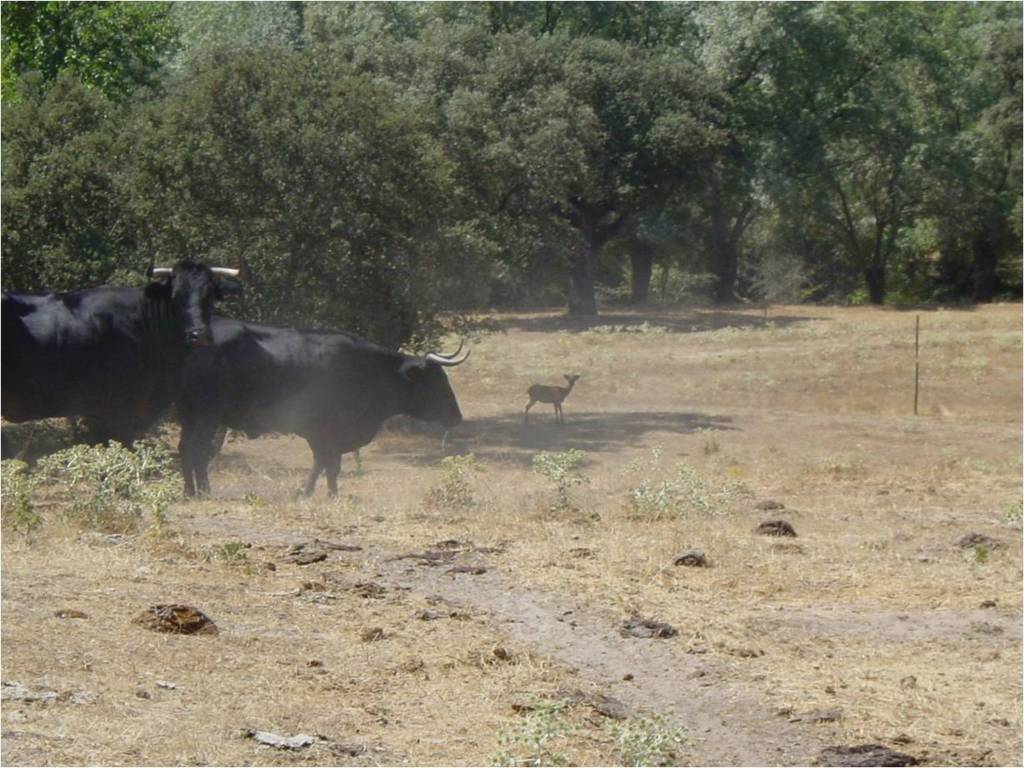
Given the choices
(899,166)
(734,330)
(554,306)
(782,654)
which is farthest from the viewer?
(554,306)

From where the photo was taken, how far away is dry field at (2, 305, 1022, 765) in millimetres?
6852

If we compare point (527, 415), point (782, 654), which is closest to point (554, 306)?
point (527, 415)

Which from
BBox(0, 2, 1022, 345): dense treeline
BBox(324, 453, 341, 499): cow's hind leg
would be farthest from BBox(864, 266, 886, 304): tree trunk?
BBox(324, 453, 341, 499): cow's hind leg

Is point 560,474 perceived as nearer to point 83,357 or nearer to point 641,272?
point 83,357

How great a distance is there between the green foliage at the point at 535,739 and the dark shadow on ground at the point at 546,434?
578 inches

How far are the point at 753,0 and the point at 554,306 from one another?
13.1 metres

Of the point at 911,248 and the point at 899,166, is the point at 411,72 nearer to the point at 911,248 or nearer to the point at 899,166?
the point at 899,166

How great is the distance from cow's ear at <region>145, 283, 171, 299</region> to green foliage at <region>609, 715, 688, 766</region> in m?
8.27

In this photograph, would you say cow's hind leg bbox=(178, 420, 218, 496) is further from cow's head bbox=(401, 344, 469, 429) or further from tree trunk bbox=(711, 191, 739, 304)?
tree trunk bbox=(711, 191, 739, 304)

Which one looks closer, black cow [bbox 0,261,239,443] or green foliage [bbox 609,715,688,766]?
green foliage [bbox 609,715,688,766]

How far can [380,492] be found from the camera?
1673cm

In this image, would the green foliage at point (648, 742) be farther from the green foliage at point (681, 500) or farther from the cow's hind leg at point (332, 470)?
the cow's hind leg at point (332, 470)

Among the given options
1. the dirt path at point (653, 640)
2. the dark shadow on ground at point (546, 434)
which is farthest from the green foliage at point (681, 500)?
the dark shadow on ground at point (546, 434)

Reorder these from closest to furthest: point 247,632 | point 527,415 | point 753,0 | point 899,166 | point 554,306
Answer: point 247,632 → point 527,415 → point 753,0 → point 899,166 → point 554,306
